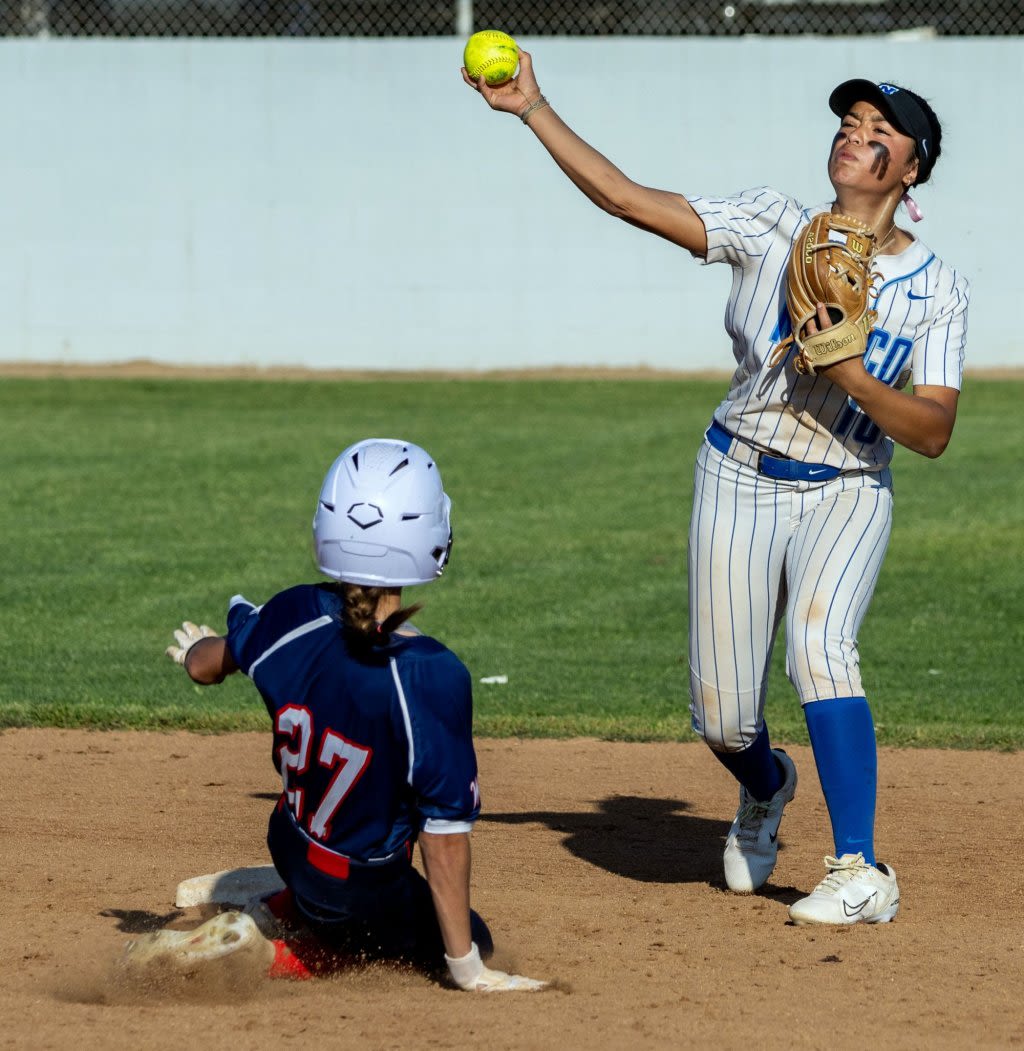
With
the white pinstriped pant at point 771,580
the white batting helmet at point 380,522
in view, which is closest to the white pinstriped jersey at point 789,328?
the white pinstriped pant at point 771,580

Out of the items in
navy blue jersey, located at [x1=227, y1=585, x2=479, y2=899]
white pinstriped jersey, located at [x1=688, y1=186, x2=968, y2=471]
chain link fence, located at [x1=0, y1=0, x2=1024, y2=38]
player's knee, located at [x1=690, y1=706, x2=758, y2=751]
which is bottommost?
player's knee, located at [x1=690, y1=706, x2=758, y2=751]

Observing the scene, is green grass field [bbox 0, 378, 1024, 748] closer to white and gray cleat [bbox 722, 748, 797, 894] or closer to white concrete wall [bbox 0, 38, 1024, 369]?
white and gray cleat [bbox 722, 748, 797, 894]

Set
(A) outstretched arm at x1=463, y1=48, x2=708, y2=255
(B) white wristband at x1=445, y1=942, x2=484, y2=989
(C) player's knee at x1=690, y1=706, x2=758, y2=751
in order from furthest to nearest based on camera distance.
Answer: (C) player's knee at x1=690, y1=706, x2=758, y2=751, (A) outstretched arm at x1=463, y1=48, x2=708, y2=255, (B) white wristband at x1=445, y1=942, x2=484, y2=989

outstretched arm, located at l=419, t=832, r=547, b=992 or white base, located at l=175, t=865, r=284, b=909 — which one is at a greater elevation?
outstretched arm, located at l=419, t=832, r=547, b=992

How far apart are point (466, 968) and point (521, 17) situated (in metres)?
15.9

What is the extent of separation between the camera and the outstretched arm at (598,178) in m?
4.00

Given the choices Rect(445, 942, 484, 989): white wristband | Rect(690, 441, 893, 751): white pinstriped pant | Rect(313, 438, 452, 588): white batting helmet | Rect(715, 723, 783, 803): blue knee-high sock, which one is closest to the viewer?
Rect(313, 438, 452, 588): white batting helmet

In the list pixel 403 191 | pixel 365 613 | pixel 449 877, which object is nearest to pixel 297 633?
pixel 365 613

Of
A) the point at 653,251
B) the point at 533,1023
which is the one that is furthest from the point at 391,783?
the point at 653,251

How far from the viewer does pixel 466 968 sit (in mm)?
3432

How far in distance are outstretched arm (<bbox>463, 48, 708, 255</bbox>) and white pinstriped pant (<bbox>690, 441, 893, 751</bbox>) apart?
586mm

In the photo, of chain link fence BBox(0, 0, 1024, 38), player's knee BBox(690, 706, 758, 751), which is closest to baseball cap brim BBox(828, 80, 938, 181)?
player's knee BBox(690, 706, 758, 751)

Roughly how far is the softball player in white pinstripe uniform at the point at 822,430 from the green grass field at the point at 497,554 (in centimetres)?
235

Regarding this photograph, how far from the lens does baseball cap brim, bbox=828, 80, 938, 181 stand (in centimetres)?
400
